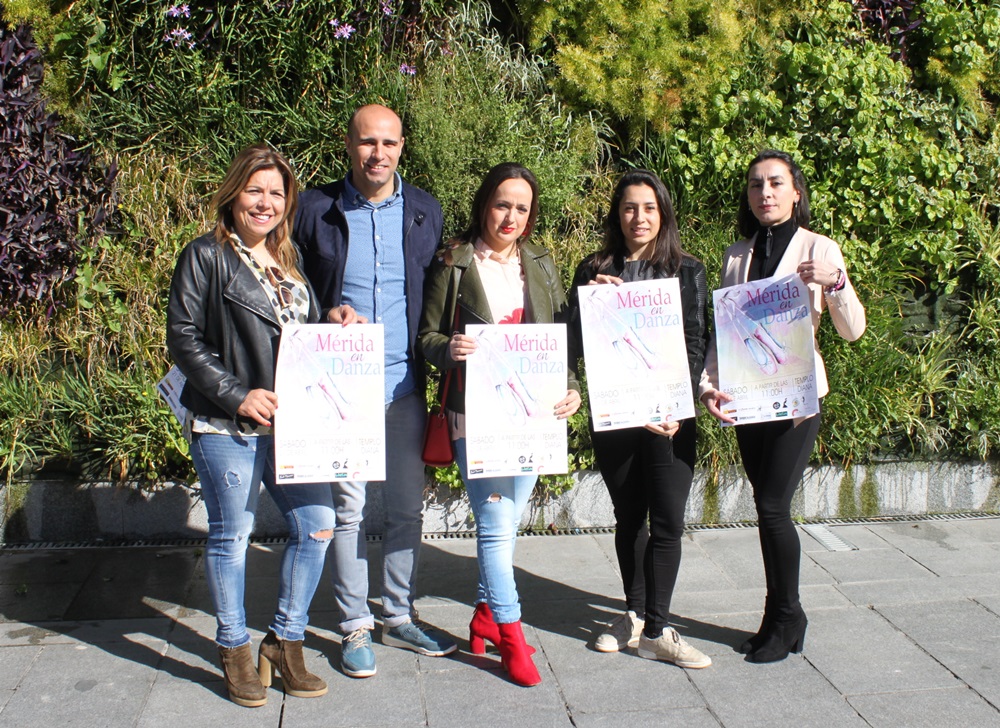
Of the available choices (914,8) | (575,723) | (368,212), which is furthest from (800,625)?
(914,8)

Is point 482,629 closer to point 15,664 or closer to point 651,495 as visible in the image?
point 651,495

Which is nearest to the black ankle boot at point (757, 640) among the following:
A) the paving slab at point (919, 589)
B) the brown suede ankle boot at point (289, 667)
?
the paving slab at point (919, 589)

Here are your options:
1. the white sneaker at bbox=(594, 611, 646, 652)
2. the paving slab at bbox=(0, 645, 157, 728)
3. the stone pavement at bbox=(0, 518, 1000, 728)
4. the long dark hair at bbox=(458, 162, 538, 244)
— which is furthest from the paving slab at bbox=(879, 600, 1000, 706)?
the paving slab at bbox=(0, 645, 157, 728)

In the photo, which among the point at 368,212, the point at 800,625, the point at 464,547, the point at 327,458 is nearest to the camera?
the point at 327,458

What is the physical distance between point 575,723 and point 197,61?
188 inches

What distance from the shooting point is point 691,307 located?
370 centimetres

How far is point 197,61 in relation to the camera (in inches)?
243

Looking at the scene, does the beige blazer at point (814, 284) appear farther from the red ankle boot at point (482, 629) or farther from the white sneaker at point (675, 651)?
the red ankle boot at point (482, 629)

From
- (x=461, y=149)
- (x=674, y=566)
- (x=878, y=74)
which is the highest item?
(x=878, y=74)

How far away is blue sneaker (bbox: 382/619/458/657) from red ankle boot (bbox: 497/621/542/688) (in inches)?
12.5

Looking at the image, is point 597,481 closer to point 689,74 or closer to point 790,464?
point 790,464

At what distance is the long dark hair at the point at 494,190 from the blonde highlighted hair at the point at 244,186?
64cm

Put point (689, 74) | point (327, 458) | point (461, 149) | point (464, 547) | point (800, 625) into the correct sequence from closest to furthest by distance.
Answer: point (327, 458) → point (800, 625) → point (464, 547) → point (461, 149) → point (689, 74)

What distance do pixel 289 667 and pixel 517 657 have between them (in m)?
0.85
